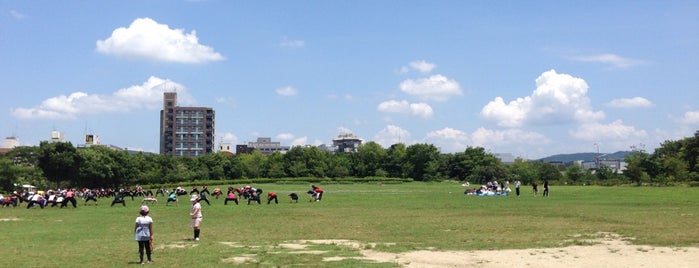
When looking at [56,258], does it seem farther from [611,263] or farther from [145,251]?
[611,263]

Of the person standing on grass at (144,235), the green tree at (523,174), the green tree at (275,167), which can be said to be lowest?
the person standing on grass at (144,235)

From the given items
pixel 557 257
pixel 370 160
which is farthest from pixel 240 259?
pixel 370 160

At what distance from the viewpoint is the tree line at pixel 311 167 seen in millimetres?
91188

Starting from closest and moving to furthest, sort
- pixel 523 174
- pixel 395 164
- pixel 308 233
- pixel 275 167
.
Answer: pixel 308 233 → pixel 523 174 → pixel 275 167 → pixel 395 164

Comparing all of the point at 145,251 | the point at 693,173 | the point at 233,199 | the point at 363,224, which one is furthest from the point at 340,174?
the point at 145,251

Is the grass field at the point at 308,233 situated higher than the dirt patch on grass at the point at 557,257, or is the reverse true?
the grass field at the point at 308,233

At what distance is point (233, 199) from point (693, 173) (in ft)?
252

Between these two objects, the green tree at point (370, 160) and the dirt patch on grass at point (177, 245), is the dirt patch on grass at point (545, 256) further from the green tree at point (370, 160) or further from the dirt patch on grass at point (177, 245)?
the green tree at point (370, 160)

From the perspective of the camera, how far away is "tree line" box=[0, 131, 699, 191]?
9119 cm

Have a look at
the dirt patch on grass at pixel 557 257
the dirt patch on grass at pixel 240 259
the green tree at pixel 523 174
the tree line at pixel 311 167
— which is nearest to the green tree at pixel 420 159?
the tree line at pixel 311 167

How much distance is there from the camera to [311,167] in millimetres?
138625

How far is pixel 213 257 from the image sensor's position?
16.5m

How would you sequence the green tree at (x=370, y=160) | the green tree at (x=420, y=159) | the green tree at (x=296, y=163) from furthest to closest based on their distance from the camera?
the green tree at (x=370, y=160) < the green tree at (x=420, y=159) < the green tree at (x=296, y=163)

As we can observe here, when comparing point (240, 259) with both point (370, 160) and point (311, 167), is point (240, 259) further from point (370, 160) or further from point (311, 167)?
point (370, 160)
